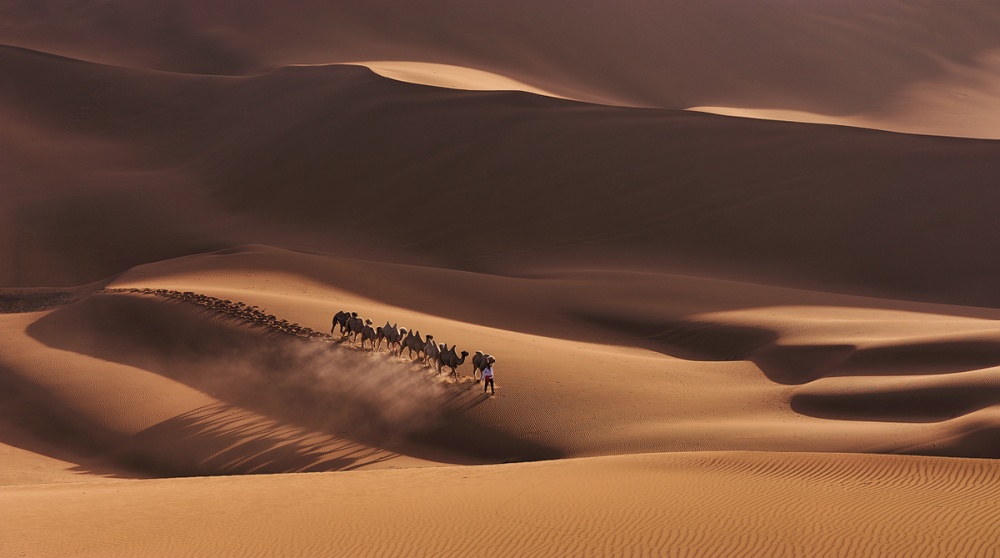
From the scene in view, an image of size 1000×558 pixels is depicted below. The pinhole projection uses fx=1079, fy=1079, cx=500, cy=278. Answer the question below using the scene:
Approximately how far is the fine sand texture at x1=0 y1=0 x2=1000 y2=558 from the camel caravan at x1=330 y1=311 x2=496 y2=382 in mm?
130

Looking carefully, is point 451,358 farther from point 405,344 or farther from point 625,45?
point 625,45

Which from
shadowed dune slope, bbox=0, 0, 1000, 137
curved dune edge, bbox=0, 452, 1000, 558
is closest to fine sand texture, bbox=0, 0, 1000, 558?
curved dune edge, bbox=0, 452, 1000, 558

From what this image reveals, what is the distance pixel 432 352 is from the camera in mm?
19828

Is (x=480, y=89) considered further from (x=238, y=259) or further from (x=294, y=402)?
(x=294, y=402)

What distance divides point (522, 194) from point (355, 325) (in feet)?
59.8

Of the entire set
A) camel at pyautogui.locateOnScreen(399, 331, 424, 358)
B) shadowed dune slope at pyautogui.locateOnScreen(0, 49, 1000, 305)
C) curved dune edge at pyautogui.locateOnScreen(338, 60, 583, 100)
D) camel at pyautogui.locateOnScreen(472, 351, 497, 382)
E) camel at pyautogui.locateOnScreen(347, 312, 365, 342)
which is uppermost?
curved dune edge at pyautogui.locateOnScreen(338, 60, 583, 100)

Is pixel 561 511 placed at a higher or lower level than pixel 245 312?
lower

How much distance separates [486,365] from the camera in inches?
744

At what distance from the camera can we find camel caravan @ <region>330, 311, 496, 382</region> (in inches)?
765

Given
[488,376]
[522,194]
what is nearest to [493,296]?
[488,376]

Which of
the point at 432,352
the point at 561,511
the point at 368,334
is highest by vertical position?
the point at 368,334

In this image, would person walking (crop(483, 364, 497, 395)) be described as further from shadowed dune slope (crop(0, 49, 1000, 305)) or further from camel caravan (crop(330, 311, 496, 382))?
shadowed dune slope (crop(0, 49, 1000, 305))

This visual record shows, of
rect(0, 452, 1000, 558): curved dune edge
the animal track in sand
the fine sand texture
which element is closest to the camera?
rect(0, 452, 1000, 558): curved dune edge

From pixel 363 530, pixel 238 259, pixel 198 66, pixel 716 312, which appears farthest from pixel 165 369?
pixel 198 66
